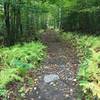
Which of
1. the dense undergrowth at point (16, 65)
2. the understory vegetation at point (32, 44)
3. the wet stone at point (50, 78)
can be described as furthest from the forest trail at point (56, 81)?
the dense undergrowth at point (16, 65)

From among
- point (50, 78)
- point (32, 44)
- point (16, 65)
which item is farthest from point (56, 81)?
point (32, 44)

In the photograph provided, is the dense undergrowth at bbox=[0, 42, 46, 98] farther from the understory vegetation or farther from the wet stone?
the wet stone

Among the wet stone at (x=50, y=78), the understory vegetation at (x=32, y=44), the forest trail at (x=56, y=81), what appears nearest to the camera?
the forest trail at (x=56, y=81)

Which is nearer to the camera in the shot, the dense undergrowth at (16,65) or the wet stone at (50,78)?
the dense undergrowth at (16,65)

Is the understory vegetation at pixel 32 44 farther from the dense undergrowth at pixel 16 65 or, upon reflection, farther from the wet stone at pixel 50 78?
the wet stone at pixel 50 78

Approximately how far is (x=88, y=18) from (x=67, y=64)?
11647mm

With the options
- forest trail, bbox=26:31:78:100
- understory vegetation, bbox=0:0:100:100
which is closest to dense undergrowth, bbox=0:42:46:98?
understory vegetation, bbox=0:0:100:100

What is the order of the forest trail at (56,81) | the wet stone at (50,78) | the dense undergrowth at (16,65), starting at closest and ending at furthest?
the forest trail at (56,81)
the dense undergrowth at (16,65)
the wet stone at (50,78)

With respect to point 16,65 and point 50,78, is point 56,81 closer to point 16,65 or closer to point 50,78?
point 50,78

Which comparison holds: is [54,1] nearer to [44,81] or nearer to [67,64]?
[67,64]

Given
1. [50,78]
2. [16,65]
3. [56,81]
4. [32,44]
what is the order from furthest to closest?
[32,44], [16,65], [50,78], [56,81]

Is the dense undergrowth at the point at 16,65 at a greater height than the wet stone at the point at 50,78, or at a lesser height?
greater

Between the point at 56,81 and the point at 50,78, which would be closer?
the point at 56,81

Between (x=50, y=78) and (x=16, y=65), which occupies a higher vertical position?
(x=16, y=65)
